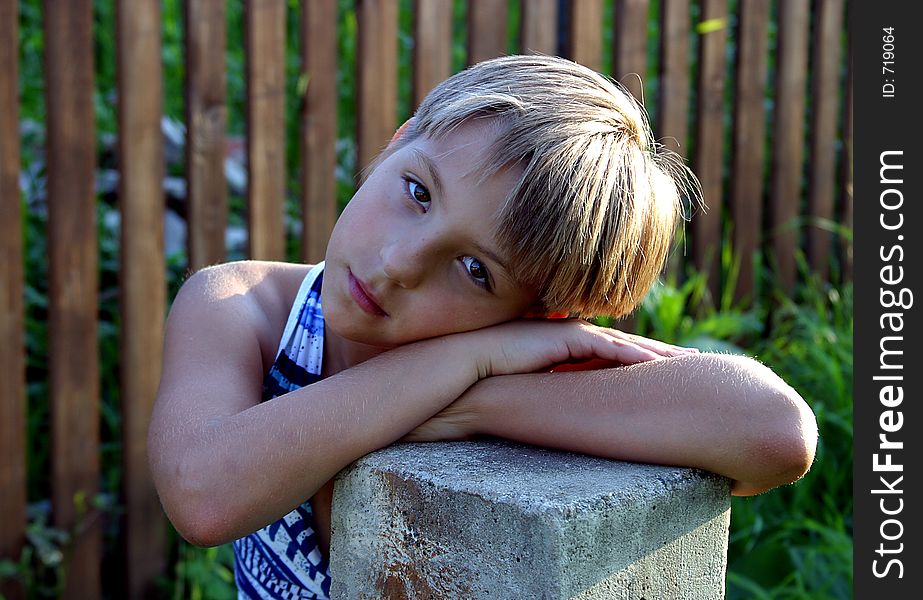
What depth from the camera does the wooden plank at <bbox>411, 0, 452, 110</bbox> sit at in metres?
3.34

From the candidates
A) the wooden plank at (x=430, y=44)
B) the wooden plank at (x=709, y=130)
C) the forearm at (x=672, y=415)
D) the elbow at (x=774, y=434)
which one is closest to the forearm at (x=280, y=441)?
the forearm at (x=672, y=415)

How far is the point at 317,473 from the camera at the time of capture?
139cm

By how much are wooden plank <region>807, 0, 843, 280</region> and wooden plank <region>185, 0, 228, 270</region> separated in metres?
2.92

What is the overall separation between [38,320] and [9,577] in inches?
47.3

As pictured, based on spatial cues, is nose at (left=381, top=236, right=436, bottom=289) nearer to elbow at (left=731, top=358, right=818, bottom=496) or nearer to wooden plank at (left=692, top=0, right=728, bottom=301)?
elbow at (left=731, top=358, right=818, bottom=496)

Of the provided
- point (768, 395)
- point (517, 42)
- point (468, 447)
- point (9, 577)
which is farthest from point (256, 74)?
point (768, 395)

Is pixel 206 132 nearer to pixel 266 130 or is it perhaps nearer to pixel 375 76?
pixel 266 130

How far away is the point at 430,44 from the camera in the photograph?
133 inches

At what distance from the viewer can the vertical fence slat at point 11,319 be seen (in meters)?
2.61

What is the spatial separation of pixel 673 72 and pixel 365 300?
9.86 ft

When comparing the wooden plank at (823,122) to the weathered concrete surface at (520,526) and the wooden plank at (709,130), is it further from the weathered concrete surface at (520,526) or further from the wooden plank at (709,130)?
the weathered concrete surface at (520,526)

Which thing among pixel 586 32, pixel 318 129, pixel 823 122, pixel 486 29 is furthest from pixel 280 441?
pixel 823 122

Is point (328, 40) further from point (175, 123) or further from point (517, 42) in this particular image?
point (175, 123)

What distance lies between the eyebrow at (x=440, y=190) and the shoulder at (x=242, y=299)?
0.44 meters
